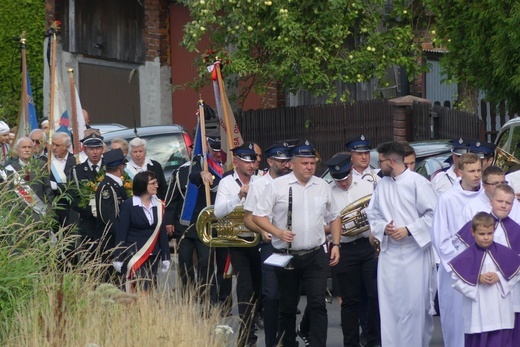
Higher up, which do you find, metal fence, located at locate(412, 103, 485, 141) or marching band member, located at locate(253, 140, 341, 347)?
metal fence, located at locate(412, 103, 485, 141)

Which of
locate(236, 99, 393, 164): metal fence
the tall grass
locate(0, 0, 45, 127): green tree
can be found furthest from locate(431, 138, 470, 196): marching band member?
locate(0, 0, 45, 127): green tree

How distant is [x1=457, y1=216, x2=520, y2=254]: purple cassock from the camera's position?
1101 cm

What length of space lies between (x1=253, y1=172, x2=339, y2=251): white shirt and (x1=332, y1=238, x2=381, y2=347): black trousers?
2.78 ft

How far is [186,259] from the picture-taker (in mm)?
15547

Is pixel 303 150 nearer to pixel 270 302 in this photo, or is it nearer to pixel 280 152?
pixel 280 152

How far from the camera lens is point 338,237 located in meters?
12.8

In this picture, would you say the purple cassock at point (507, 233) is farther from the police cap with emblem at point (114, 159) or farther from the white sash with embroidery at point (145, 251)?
the police cap with emblem at point (114, 159)

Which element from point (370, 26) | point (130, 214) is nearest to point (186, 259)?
point (130, 214)

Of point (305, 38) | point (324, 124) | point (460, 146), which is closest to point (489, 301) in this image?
point (460, 146)

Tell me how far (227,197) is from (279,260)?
1.49m

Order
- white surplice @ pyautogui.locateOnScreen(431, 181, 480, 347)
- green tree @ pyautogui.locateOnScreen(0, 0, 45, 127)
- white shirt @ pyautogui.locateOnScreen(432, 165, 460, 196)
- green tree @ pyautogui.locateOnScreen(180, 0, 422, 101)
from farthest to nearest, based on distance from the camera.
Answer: green tree @ pyautogui.locateOnScreen(0, 0, 45, 127), green tree @ pyautogui.locateOnScreen(180, 0, 422, 101), white shirt @ pyautogui.locateOnScreen(432, 165, 460, 196), white surplice @ pyautogui.locateOnScreen(431, 181, 480, 347)

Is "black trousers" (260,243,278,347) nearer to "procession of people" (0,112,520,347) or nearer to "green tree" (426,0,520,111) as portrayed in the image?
"procession of people" (0,112,520,347)

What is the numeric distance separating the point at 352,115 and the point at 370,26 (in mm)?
1386

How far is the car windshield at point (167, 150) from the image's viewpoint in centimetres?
2022
